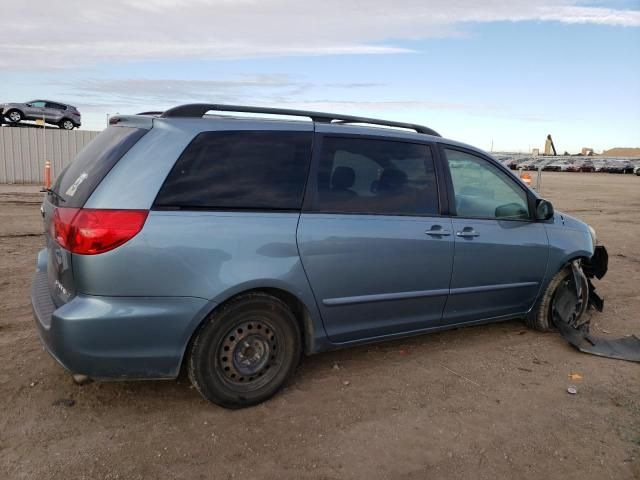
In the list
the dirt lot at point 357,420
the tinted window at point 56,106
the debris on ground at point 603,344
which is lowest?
the dirt lot at point 357,420

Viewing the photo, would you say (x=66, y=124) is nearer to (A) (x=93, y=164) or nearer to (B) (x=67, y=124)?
(B) (x=67, y=124)

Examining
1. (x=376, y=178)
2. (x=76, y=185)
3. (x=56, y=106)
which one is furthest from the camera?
(x=56, y=106)

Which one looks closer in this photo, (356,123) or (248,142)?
(248,142)

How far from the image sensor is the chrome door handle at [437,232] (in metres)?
3.94

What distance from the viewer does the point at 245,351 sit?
3344mm

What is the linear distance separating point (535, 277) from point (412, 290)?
147 centimetres

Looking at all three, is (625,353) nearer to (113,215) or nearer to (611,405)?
(611,405)

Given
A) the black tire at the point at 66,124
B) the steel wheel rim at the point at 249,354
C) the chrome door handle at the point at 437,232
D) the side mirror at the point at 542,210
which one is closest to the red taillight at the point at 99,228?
the steel wheel rim at the point at 249,354

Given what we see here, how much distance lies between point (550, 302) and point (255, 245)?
→ 3.11 meters

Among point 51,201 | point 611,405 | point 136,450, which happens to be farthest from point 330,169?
point 611,405

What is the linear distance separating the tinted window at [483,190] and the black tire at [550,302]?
75 centimetres

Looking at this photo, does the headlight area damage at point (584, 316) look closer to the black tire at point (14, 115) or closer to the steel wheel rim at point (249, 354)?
the steel wheel rim at point (249, 354)

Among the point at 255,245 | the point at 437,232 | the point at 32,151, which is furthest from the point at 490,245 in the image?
the point at 32,151

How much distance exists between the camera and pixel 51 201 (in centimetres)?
343
